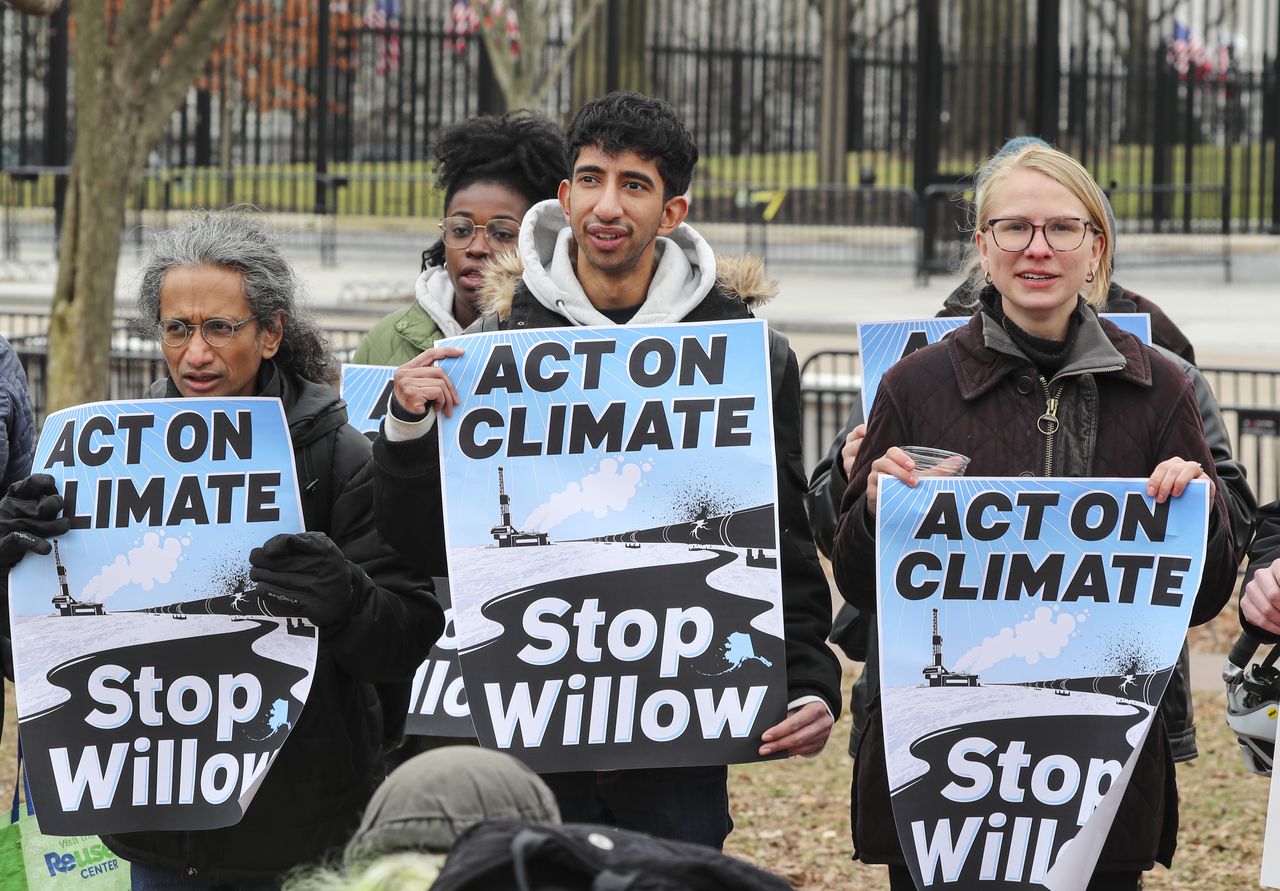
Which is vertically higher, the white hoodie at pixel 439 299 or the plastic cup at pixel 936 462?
the white hoodie at pixel 439 299

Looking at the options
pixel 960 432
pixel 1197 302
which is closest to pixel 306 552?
pixel 960 432

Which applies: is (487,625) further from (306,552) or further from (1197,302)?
(1197,302)

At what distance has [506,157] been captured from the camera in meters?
5.42

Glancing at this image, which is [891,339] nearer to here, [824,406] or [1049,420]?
[1049,420]

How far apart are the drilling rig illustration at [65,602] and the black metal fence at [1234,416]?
6221 millimetres

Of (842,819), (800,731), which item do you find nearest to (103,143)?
(842,819)

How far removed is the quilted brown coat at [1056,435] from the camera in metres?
3.58

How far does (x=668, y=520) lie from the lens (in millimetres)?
3756

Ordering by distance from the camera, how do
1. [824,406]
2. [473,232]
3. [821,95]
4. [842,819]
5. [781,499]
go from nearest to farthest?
1. [781,499]
2. [473,232]
3. [842,819]
4. [824,406]
5. [821,95]

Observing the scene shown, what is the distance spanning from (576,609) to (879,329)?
1538 mm

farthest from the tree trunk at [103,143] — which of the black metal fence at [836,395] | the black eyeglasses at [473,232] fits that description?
the black eyeglasses at [473,232]

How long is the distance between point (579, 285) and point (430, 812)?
1867 mm

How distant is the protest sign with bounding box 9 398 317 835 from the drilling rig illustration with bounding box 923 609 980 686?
115 cm

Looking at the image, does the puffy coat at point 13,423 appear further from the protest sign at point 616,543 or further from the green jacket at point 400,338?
the protest sign at point 616,543
